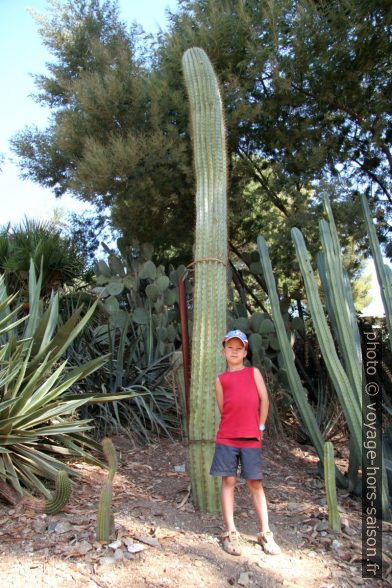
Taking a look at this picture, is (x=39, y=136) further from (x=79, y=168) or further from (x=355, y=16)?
(x=355, y=16)

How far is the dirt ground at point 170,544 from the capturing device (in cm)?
305

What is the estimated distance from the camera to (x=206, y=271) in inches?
165

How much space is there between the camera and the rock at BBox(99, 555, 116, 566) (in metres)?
3.14

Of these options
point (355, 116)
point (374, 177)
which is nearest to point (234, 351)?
point (355, 116)

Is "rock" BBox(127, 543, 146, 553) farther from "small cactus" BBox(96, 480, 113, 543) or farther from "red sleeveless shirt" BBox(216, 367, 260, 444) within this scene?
"red sleeveless shirt" BBox(216, 367, 260, 444)

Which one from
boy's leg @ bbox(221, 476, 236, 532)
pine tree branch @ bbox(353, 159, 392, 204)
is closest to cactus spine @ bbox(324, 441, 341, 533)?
boy's leg @ bbox(221, 476, 236, 532)

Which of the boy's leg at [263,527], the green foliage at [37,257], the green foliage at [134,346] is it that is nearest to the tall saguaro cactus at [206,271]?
the boy's leg at [263,527]

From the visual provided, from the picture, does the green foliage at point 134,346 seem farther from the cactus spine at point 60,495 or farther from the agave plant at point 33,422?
the cactus spine at point 60,495

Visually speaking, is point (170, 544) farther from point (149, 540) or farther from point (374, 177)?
point (374, 177)

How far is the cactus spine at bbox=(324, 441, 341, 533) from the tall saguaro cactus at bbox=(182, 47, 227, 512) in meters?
0.73

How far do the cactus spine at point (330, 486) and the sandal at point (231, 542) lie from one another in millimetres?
649

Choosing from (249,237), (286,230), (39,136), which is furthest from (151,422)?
(39,136)

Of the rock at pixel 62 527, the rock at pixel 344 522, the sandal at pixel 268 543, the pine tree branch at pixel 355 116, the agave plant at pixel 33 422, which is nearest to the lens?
the sandal at pixel 268 543

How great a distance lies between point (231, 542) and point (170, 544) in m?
0.36
